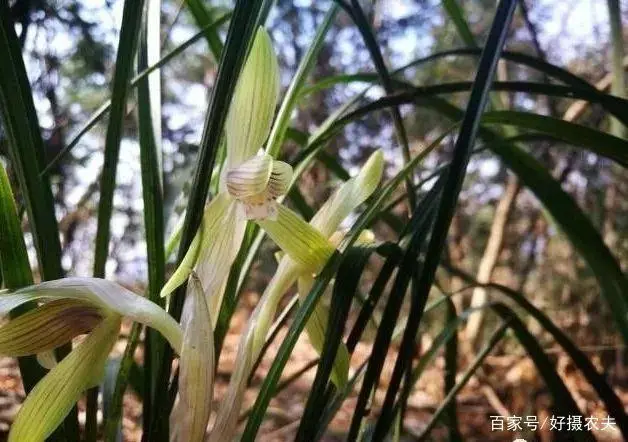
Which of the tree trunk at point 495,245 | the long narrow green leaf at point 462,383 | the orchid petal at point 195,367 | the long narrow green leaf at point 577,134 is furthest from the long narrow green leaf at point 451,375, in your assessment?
the tree trunk at point 495,245

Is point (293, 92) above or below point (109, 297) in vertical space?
above

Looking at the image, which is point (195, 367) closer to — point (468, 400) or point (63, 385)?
point (63, 385)

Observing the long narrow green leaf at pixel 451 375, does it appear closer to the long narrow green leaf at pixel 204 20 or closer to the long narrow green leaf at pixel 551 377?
the long narrow green leaf at pixel 551 377

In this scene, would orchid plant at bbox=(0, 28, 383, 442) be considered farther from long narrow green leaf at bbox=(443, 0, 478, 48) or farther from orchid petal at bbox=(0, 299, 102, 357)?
long narrow green leaf at bbox=(443, 0, 478, 48)

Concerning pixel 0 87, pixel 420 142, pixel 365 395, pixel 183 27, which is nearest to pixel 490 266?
pixel 420 142

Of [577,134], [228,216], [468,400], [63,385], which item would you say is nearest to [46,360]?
[63,385]

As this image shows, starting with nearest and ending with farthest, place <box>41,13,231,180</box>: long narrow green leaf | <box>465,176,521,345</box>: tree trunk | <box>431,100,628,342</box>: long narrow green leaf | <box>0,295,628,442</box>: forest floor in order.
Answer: <box>41,13,231,180</box>: long narrow green leaf → <box>431,100,628,342</box>: long narrow green leaf → <box>0,295,628,442</box>: forest floor → <box>465,176,521,345</box>: tree trunk

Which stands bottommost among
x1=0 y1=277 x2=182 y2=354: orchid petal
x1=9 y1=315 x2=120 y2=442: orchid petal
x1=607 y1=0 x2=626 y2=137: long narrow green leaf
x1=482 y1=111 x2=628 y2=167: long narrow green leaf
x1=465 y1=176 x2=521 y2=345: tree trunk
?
x1=9 y1=315 x2=120 y2=442: orchid petal

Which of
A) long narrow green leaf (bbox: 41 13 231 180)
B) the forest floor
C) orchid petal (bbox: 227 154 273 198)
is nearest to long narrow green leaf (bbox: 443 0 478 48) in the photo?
long narrow green leaf (bbox: 41 13 231 180)
